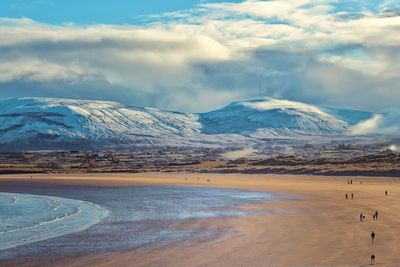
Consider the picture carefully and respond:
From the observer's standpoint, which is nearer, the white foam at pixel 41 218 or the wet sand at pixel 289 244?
the wet sand at pixel 289 244

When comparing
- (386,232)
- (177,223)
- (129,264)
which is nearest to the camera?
(129,264)

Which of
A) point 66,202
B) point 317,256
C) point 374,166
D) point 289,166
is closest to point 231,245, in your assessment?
Answer: point 317,256

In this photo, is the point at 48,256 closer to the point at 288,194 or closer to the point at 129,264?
the point at 129,264

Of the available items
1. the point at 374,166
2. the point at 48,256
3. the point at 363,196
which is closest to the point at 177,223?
the point at 48,256

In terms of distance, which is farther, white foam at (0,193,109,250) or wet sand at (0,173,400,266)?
white foam at (0,193,109,250)

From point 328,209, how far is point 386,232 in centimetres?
1714

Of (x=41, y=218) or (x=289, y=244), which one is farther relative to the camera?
(x=41, y=218)

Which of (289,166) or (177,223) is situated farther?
(289,166)

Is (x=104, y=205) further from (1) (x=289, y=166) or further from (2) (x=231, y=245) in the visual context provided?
(1) (x=289, y=166)

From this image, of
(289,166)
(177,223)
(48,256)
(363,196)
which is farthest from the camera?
(289,166)

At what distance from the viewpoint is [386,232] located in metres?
42.5

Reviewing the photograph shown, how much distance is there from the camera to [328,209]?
59656 millimetres

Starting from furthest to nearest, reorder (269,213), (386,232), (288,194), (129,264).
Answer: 1. (288,194)
2. (269,213)
3. (386,232)
4. (129,264)

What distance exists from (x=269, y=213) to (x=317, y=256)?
2295cm
